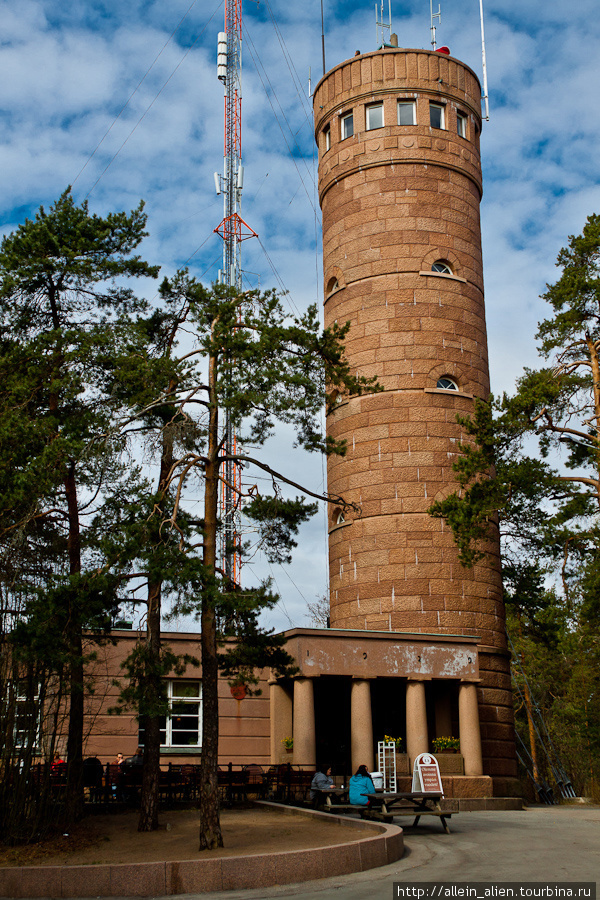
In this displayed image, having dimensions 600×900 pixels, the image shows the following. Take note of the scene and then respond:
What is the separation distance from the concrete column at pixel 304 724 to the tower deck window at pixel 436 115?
58.1ft

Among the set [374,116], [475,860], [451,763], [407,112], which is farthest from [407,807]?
[374,116]

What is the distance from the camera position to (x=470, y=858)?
11875 mm

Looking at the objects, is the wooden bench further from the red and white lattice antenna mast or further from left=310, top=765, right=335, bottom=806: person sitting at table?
the red and white lattice antenna mast

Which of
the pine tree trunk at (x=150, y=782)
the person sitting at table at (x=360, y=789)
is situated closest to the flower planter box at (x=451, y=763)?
the person sitting at table at (x=360, y=789)

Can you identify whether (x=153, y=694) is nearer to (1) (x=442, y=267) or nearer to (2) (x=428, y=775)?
(2) (x=428, y=775)

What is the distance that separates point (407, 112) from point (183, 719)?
1936 cm

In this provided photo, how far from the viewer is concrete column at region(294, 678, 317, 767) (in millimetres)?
21141

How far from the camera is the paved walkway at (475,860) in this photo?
1013 cm

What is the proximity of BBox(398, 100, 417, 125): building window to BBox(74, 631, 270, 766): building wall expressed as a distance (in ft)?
55.4

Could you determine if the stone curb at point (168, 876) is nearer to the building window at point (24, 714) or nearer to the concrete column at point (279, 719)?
the building window at point (24, 714)

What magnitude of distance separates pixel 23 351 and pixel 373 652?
37.6 feet

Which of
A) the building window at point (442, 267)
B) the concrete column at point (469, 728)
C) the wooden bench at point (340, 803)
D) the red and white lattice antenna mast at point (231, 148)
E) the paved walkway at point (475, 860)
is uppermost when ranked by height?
the red and white lattice antenna mast at point (231, 148)

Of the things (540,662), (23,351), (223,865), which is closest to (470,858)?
(223,865)

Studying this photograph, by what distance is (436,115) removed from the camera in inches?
1139
